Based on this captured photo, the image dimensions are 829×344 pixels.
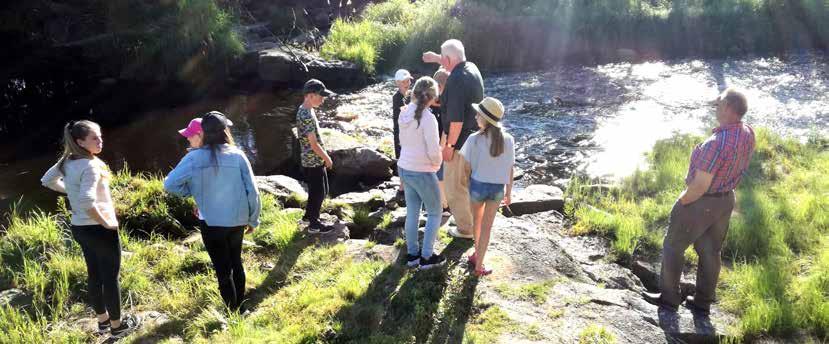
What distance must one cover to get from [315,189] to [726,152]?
3.87 m

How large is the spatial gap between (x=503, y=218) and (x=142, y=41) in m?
14.4

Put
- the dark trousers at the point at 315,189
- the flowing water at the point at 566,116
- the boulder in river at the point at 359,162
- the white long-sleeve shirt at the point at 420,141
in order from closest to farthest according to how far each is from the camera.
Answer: the white long-sleeve shirt at the point at 420,141
the dark trousers at the point at 315,189
the boulder in river at the point at 359,162
the flowing water at the point at 566,116

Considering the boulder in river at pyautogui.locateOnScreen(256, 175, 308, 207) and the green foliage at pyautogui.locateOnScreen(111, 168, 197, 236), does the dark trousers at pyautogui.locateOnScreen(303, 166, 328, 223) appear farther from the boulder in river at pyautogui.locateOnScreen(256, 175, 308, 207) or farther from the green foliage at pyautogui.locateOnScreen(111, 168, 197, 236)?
the green foliage at pyautogui.locateOnScreen(111, 168, 197, 236)

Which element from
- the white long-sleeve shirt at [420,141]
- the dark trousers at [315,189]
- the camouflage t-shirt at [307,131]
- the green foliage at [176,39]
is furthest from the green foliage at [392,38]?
the white long-sleeve shirt at [420,141]

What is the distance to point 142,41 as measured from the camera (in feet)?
54.0

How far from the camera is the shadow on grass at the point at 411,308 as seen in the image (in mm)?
4090

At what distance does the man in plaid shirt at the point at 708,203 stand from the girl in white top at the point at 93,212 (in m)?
4.18

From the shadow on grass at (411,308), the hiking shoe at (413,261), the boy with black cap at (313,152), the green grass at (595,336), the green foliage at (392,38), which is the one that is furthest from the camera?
the green foliage at (392,38)

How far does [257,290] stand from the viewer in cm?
496

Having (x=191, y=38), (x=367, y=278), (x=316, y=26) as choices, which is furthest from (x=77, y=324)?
(x=316, y=26)

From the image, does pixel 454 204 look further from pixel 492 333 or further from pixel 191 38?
pixel 191 38

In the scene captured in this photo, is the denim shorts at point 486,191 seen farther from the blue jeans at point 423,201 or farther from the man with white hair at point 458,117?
the man with white hair at point 458,117

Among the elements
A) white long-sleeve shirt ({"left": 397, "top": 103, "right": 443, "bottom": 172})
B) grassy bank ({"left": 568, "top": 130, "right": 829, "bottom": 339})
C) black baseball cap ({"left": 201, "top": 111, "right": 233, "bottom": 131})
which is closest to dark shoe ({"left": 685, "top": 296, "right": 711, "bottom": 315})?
grassy bank ({"left": 568, "top": 130, "right": 829, "bottom": 339})

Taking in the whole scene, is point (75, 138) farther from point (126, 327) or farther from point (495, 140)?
point (495, 140)
